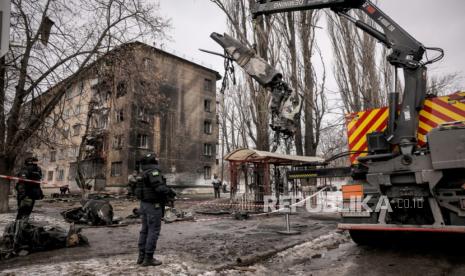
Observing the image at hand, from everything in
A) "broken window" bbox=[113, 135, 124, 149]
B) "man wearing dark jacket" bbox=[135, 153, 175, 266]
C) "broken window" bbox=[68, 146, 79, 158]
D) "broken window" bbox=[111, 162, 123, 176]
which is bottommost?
"man wearing dark jacket" bbox=[135, 153, 175, 266]

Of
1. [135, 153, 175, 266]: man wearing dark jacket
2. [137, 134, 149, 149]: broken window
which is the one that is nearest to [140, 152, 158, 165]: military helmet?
[135, 153, 175, 266]: man wearing dark jacket

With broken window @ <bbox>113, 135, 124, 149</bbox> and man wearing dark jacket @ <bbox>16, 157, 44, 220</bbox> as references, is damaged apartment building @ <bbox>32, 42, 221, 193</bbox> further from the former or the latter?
man wearing dark jacket @ <bbox>16, 157, 44, 220</bbox>

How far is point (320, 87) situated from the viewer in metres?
16.5

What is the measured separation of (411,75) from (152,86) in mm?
9868

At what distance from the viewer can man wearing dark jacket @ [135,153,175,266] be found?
4.84 metres

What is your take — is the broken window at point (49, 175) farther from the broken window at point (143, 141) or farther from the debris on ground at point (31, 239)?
the debris on ground at point (31, 239)

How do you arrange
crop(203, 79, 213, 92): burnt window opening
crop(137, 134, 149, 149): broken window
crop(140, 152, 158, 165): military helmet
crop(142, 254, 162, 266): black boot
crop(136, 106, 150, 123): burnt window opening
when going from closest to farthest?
crop(142, 254, 162, 266): black boot
crop(140, 152, 158, 165): military helmet
crop(136, 106, 150, 123): burnt window opening
crop(137, 134, 149, 149): broken window
crop(203, 79, 213, 92): burnt window opening

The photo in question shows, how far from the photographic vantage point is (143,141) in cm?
3016

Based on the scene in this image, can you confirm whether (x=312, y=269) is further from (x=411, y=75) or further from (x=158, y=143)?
(x=158, y=143)

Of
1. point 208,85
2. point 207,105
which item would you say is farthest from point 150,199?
point 208,85

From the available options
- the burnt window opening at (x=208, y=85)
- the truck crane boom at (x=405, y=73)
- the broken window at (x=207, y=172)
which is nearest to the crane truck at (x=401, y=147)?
the truck crane boom at (x=405, y=73)

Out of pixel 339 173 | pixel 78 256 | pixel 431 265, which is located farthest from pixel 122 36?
pixel 431 265

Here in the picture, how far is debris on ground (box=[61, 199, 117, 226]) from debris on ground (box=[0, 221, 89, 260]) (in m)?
3.01

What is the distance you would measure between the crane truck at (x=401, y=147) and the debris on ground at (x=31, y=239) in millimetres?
4472
